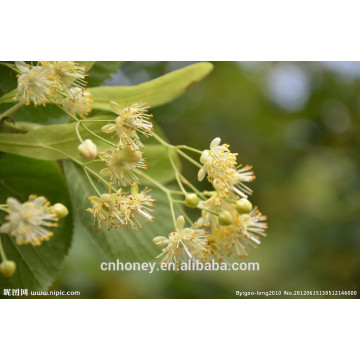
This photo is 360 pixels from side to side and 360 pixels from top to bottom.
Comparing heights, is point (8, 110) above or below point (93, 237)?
above

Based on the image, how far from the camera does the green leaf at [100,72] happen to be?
0.98 metres

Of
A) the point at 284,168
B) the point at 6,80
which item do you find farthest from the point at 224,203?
the point at 284,168

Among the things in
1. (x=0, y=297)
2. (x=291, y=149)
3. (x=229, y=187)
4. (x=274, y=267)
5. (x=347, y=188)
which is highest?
(x=291, y=149)

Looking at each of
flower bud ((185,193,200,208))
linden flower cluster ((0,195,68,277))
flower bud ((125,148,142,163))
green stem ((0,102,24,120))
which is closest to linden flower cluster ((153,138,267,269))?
flower bud ((185,193,200,208))

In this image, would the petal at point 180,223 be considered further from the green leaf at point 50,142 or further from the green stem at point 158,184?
the green leaf at point 50,142

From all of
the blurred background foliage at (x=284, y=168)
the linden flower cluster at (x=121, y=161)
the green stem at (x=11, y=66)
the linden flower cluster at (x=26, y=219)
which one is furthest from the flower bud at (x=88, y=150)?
the blurred background foliage at (x=284, y=168)

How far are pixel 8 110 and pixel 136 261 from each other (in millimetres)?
424

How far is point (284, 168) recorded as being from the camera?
5.96 ft

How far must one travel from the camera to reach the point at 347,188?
1678 mm

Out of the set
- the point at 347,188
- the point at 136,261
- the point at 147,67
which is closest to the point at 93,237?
the point at 136,261

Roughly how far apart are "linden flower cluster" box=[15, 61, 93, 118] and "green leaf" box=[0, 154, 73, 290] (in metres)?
0.13

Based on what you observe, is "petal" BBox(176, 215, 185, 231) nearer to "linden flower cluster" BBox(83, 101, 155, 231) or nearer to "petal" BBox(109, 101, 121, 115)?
"linden flower cluster" BBox(83, 101, 155, 231)

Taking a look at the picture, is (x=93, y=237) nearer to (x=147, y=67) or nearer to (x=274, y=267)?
(x=147, y=67)

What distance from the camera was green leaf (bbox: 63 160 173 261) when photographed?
988 millimetres
